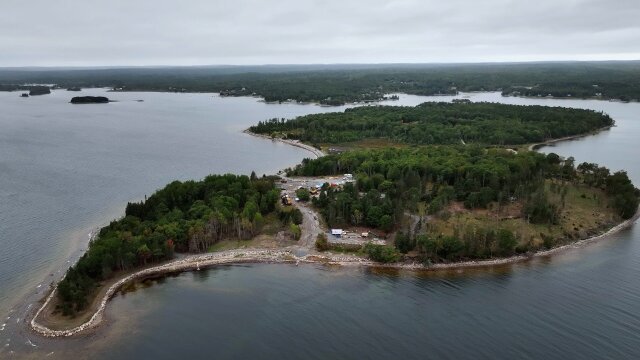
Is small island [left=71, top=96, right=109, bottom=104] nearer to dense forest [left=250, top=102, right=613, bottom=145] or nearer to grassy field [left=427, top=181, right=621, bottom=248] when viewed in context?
dense forest [left=250, top=102, right=613, bottom=145]

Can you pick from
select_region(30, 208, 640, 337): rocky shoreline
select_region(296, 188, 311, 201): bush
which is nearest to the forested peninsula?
select_region(30, 208, 640, 337): rocky shoreline

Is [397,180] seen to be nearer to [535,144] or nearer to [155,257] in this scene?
[155,257]

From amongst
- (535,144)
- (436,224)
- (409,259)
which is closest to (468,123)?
(535,144)

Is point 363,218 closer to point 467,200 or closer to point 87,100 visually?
point 467,200

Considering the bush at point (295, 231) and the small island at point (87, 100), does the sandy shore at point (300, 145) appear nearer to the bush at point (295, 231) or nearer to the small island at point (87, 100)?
the bush at point (295, 231)

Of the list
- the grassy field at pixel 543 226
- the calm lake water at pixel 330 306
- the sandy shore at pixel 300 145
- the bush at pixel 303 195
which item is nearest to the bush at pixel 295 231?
the calm lake water at pixel 330 306
